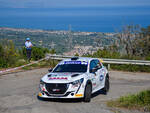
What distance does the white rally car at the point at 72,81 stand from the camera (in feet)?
36.2

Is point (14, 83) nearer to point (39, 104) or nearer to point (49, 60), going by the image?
point (39, 104)

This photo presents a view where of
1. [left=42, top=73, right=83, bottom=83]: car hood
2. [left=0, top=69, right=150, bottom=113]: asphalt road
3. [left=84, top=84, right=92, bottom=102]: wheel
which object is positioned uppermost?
[left=42, top=73, right=83, bottom=83]: car hood

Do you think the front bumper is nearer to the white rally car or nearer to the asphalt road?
the white rally car

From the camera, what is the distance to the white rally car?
1104cm

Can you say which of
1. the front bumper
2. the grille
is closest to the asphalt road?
the front bumper

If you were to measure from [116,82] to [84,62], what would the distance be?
4.90 m

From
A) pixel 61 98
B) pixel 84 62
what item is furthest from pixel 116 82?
pixel 61 98

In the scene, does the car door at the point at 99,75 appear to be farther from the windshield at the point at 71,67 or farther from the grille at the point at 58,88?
the grille at the point at 58,88

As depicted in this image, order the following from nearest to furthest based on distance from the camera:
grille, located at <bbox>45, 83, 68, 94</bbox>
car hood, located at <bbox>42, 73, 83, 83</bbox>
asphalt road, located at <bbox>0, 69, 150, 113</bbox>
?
1. asphalt road, located at <bbox>0, 69, 150, 113</bbox>
2. grille, located at <bbox>45, 83, 68, 94</bbox>
3. car hood, located at <bbox>42, 73, 83, 83</bbox>

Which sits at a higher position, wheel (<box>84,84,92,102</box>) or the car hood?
the car hood

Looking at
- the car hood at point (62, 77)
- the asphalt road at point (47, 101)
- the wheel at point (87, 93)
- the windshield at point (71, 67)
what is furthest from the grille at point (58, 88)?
the windshield at point (71, 67)

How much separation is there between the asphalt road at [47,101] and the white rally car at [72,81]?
0.36 m

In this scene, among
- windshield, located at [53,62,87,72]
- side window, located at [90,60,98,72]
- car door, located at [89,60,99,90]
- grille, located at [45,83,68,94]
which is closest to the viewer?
grille, located at [45,83,68,94]

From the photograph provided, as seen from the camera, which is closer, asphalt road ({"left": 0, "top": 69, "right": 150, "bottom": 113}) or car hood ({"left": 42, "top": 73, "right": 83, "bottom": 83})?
asphalt road ({"left": 0, "top": 69, "right": 150, "bottom": 113})
